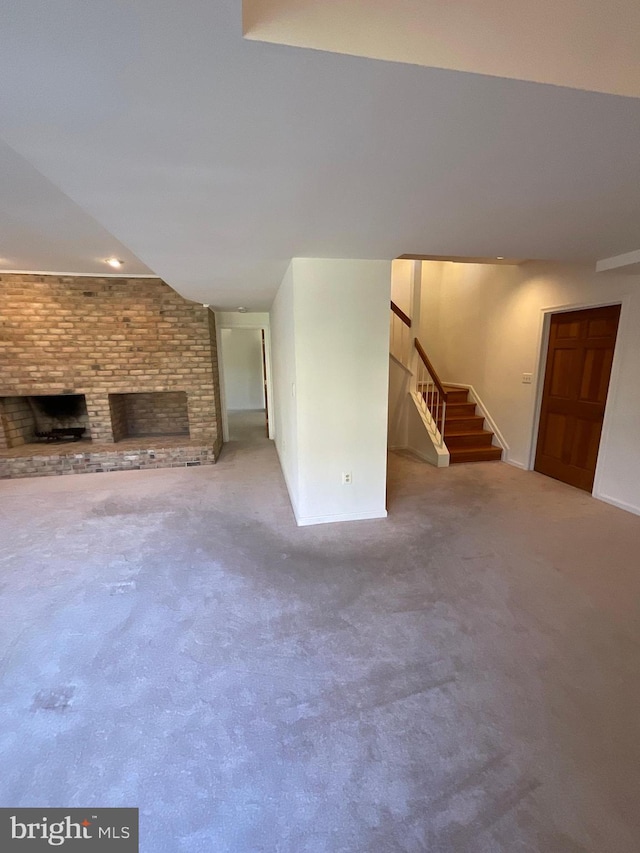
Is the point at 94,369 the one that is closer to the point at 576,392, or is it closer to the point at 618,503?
the point at 576,392

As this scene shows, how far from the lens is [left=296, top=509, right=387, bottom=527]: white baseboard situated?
3.14m

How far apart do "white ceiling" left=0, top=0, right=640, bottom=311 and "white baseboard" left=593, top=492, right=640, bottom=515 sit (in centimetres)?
247

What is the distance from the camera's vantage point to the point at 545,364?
4.32 m

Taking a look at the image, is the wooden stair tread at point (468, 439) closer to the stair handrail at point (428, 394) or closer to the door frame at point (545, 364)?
the stair handrail at point (428, 394)

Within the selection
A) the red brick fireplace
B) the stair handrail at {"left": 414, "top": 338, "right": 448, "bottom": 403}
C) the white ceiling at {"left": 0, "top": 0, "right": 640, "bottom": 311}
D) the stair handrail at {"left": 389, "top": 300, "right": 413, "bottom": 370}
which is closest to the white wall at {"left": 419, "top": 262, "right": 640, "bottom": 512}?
the stair handrail at {"left": 414, "top": 338, "right": 448, "bottom": 403}

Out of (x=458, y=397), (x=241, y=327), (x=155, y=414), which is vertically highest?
(x=241, y=327)

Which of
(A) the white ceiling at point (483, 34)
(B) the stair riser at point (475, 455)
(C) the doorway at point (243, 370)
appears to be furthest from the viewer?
(C) the doorway at point (243, 370)

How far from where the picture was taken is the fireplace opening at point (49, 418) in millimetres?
4949

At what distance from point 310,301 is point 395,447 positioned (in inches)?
136

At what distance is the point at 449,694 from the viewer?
5.05ft

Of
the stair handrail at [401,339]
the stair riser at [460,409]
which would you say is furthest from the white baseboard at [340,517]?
the stair handrail at [401,339]

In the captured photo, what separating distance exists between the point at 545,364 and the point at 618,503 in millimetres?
1747

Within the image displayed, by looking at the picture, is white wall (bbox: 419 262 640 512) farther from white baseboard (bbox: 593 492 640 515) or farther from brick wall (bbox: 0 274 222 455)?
brick wall (bbox: 0 274 222 455)

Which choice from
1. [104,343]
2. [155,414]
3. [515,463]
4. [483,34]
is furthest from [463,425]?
[104,343]
